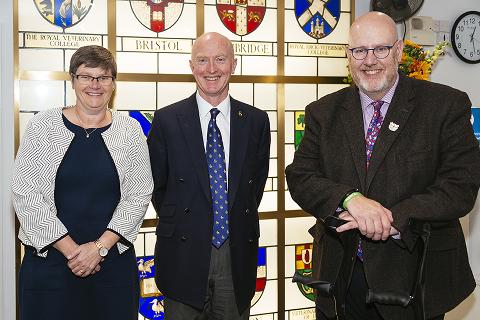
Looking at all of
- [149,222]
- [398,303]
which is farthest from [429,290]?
[149,222]

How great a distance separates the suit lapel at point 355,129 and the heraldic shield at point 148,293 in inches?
87.0

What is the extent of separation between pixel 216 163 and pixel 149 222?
141 centimetres

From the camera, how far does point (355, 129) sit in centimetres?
187

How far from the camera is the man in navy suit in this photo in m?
2.35

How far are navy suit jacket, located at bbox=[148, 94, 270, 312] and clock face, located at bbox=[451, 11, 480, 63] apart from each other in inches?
94.4

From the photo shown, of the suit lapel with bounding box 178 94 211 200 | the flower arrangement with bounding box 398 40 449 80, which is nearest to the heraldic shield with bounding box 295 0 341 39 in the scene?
the flower arrangement with bounding box 398 40 449 80

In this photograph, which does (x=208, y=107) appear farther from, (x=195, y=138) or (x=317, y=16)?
(x=317, y=16)

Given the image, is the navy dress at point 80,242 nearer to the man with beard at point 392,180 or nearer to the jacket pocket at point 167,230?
the jacket pocket at point 167,230

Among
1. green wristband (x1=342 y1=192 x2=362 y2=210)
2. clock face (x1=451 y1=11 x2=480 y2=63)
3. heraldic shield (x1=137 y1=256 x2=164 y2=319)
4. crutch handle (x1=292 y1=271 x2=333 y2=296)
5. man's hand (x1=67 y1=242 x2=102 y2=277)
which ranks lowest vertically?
heraldic shield (x1=137 y1=256 x2=164 y2=319)

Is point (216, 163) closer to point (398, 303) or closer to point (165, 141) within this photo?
point (165, 141)

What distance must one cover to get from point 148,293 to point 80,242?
1.65 m

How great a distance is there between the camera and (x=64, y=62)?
136 inches

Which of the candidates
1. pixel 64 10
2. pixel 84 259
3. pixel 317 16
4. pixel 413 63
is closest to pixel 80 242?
pixel 84 259

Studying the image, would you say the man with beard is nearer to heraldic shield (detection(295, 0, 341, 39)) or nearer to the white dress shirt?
the white dress shirt
